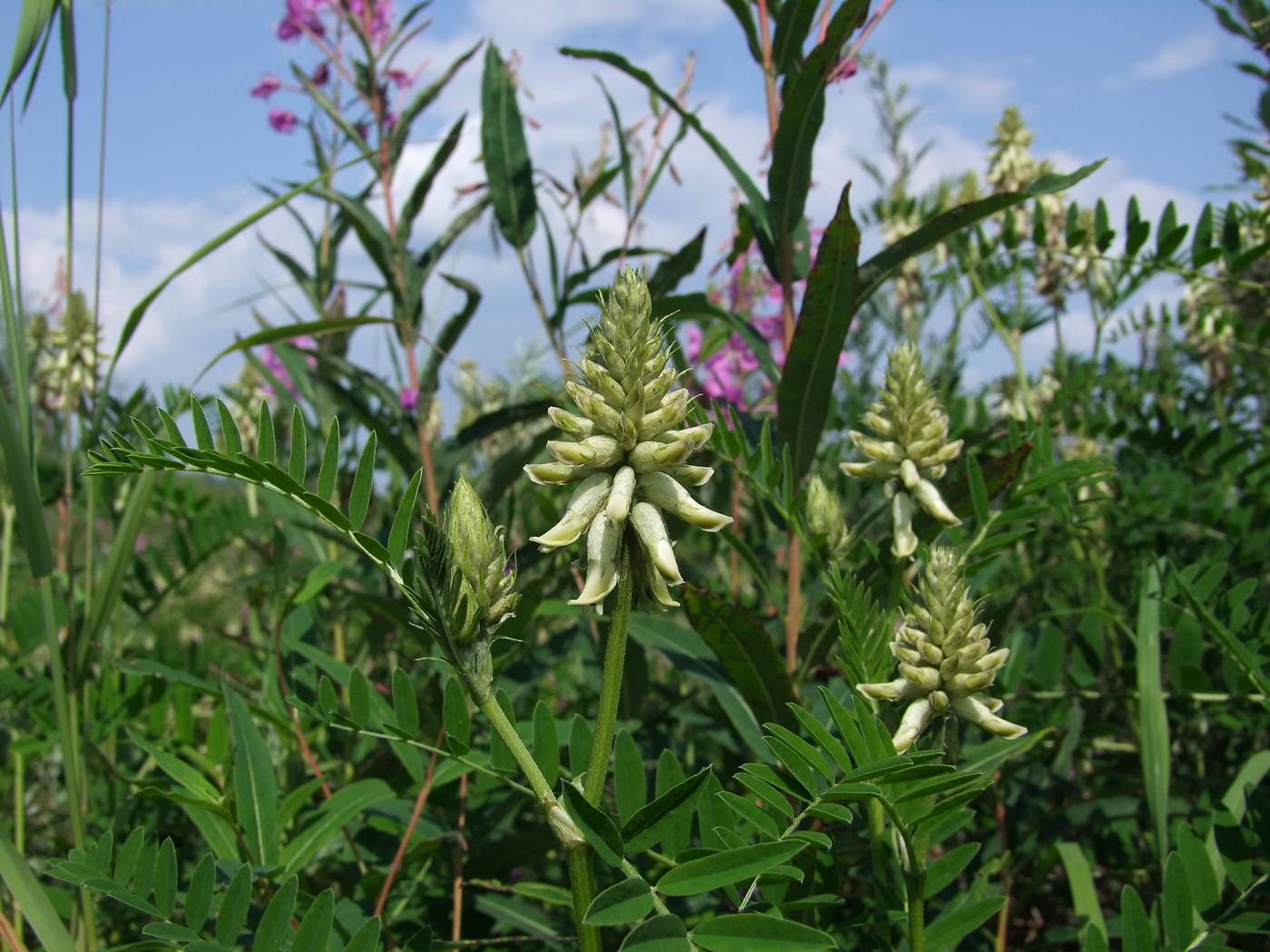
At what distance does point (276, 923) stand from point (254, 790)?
41 cm

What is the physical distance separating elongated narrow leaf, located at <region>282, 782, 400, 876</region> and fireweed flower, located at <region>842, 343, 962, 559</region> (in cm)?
84

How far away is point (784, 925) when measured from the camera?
0.71m

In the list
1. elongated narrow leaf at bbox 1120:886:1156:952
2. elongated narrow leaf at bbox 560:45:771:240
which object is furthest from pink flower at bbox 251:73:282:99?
elongated narrow leaf at bbox 1120:886:1156:952

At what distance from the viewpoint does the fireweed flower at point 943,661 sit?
915 mm

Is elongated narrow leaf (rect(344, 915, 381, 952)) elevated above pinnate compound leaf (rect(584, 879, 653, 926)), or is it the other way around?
pinnate compound leaf (rect(584, 879, 653, 926))

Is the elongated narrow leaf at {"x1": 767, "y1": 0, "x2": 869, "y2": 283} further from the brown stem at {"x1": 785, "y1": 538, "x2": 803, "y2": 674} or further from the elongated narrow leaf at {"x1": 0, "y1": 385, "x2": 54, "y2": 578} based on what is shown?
the elongated narrow leaf at {"x1": 0, "y1": 385, "x2": 54, "y2": 578}

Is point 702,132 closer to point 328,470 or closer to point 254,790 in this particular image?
point 328,470

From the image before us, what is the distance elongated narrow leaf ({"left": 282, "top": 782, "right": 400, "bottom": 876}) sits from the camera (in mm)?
1204

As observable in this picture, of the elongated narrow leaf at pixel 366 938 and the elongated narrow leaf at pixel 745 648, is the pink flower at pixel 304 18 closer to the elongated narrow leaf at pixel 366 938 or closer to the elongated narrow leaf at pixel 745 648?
the elongated narrow leaf at pixel 745 648

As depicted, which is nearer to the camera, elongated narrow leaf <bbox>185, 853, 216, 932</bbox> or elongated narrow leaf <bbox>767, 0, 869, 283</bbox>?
elongated narrow leaf <bbox>185, 853, 216, 932</bbox>

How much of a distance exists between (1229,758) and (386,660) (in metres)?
2.20

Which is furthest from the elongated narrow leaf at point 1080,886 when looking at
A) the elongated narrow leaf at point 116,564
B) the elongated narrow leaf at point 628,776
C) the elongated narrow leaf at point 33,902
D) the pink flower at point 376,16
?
the pink flower at point 376,16

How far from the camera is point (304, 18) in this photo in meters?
2.81

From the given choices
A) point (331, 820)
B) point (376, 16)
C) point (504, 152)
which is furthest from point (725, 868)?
point (376, 16)
